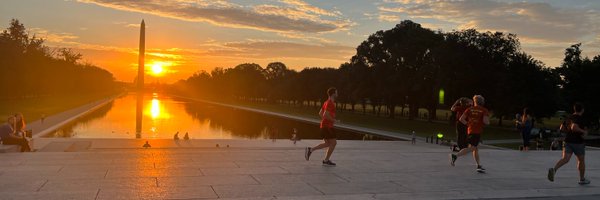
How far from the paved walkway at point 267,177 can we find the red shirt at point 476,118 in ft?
3.15

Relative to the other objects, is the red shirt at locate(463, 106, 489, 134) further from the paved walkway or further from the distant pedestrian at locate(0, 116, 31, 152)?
the distant pedestrian at locate(0, 116, 31, 152)

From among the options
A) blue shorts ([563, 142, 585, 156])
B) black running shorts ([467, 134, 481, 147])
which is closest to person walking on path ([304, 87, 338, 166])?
black running shorts ([467, 134, 481, 147])

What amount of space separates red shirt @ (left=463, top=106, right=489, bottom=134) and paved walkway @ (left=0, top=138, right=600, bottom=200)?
37.9 inches

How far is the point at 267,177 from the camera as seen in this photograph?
962 centimetres

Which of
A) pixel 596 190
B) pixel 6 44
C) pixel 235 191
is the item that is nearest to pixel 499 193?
pixel 596 190

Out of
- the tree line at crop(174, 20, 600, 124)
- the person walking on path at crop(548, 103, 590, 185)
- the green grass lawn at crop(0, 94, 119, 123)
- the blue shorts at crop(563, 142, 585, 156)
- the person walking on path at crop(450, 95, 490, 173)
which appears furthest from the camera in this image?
the tree line at crop(174, 20, 600, 124)

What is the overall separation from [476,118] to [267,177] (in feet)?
15.2

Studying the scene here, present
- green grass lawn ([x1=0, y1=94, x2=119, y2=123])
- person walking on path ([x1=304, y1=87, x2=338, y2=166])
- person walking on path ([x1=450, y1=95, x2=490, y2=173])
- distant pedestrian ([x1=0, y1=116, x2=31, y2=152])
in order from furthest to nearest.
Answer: green grass lawn ([x1=0, y1=94, x2=119, y2=123]), distant pedestrian ([x1=0, y1=116, x2=31, y2=152]), person walking on path ([x1=450, y1=95, x2=490, y2=173]), person walking on path ([x1=304, y1=87, x2=338, y2=166])

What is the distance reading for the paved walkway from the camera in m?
Answer: 8.12

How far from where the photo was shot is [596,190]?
938 cm

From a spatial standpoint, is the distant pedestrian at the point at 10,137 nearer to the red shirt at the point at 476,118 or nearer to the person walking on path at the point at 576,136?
the red shirt at the point at 476,118

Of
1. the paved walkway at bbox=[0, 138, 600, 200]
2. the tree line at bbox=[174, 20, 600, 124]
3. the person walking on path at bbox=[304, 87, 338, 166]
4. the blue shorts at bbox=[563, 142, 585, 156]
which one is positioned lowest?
the paved walkway at bbox=[0, 138, 600, 200]

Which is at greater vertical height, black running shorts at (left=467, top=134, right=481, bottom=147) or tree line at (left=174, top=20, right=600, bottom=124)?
tree line at (left=174, top=20, right=600, bottom=124)

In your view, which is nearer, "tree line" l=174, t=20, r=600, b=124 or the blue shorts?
the blue shorts
